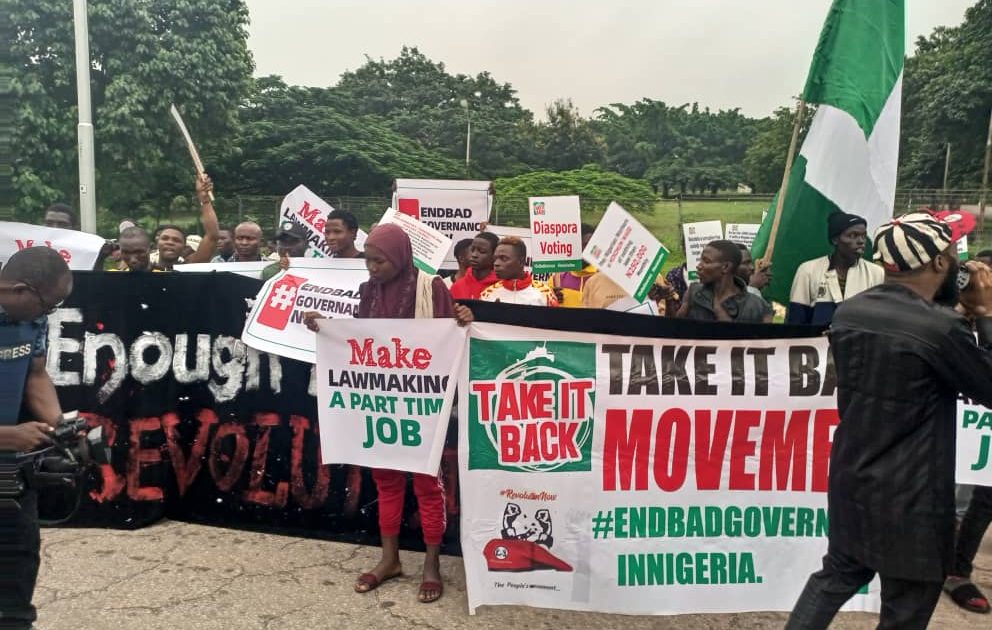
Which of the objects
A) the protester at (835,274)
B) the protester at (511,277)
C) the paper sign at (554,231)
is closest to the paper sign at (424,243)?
the protester at (511,277)

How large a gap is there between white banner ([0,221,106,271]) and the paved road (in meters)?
2.06

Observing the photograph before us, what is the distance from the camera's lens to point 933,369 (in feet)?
7.67

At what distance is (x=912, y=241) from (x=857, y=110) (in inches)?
93.5

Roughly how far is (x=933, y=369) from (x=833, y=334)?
1.08 feet

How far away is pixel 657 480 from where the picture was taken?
351 centimetres

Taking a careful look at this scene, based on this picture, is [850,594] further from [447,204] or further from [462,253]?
[447,204]

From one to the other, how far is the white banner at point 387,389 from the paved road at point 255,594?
0.62 meters

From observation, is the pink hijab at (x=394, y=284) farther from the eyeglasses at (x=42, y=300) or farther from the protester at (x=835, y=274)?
the protester at (x=835, y=274)

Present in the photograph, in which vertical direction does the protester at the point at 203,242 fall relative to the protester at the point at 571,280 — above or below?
above

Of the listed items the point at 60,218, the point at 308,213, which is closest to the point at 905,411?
the point at 308,213

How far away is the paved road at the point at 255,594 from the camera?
346 centimetres

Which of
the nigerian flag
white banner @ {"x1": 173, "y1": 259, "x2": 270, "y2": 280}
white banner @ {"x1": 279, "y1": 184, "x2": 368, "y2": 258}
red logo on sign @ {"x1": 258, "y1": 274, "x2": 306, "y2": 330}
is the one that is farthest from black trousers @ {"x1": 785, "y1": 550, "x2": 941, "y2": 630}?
white banner @ {"x1": 279, "y1": 184, "x2": 368, "y2": 258}

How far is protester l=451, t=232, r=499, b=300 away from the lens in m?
5.05

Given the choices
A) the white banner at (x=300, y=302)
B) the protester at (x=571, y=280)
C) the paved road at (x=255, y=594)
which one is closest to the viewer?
the paved road at (x=255, y=594)
